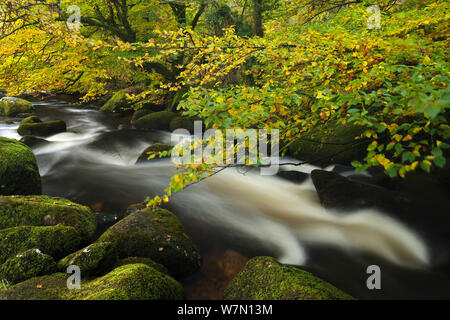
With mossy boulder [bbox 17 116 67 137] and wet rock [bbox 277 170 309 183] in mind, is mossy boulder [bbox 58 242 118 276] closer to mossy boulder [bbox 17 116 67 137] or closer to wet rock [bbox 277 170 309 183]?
wet rock [bbox 277 170 309 183]

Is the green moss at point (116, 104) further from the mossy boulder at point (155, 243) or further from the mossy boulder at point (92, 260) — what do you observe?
the mossy boulder at point (92, 260)

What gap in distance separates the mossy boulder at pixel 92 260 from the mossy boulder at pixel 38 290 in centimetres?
28

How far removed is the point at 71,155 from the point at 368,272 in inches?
378

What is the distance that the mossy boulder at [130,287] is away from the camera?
2293mm

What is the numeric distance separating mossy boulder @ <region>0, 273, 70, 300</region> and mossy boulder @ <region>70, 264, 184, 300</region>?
0.51 feet

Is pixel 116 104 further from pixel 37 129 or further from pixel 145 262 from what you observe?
pixel 145 262

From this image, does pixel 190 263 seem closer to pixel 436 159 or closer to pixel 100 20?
pixel 436 159

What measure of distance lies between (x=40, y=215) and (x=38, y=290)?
200cm

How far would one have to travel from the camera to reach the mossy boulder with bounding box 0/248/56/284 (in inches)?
106

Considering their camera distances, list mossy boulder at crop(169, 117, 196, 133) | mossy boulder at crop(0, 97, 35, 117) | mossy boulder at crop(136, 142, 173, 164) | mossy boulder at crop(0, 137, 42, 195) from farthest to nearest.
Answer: mossy boulder at crop(0, 97, 35, 117) → mossy boulder at crop(169, 117, 196, 133) → mossy boulder at crop(136, 142, 173, 164) → mossy boulder at crop(0, 137, 42, 195)

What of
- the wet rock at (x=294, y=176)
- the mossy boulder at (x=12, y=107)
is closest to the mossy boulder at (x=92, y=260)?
the wet rock at (x=294, y=176)

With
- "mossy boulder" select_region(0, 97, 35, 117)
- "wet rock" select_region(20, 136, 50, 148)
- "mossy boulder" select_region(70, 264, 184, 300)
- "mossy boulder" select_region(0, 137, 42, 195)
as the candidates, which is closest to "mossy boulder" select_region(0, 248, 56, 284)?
"mossy boulder" select_region(70, 264, 184, 300)

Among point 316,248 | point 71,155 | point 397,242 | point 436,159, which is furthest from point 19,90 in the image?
point 397,242

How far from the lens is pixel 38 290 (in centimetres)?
241
